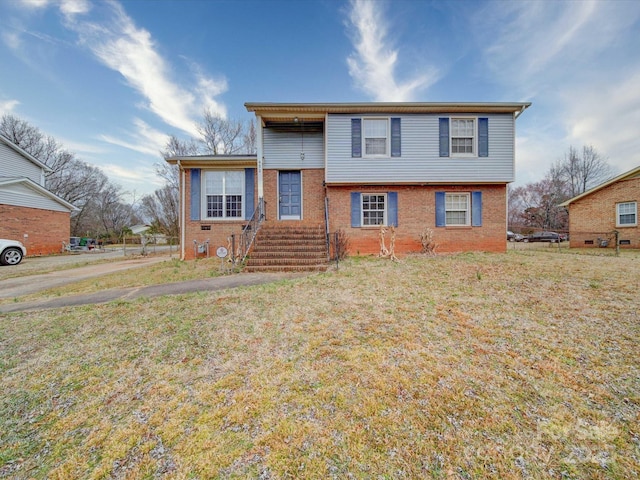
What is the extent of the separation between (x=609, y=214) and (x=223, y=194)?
889 inches

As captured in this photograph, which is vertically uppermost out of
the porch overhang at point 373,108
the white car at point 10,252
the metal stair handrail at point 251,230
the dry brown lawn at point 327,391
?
the porch overhang at point 373,108

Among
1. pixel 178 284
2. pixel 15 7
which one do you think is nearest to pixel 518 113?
pixel 178 284

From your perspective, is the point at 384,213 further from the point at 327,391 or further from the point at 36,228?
the point at 36,228

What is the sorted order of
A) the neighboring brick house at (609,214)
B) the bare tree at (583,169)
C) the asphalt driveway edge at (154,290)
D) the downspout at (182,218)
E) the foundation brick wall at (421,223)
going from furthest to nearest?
the bare tree at (583,169), the neighboring brick house at (609,214), the downspout at (182,218), the foundation brick wall at (421,223), the asphalt driveway edge at (154,290)

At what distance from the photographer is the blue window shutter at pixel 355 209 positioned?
34.1 ft

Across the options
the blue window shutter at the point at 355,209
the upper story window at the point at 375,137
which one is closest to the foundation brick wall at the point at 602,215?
the upper story window at the point at 375,137

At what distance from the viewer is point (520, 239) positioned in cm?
2873

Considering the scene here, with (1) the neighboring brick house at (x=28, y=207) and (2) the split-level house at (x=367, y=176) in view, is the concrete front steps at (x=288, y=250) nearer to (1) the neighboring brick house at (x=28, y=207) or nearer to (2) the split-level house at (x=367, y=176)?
(2) the split-level house at (x=367, y=176)

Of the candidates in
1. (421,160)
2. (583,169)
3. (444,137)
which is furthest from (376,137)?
(583,169)

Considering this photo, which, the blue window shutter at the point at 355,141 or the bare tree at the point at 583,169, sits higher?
the bare tree at the point at 583,169

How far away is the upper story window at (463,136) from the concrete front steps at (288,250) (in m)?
6.61

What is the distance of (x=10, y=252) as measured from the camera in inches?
472

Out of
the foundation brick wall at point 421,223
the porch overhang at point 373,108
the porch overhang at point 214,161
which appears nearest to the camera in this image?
the porch overhang at point 373,108

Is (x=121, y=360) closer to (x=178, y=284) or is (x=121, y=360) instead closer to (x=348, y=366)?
(x=348, y=366)
